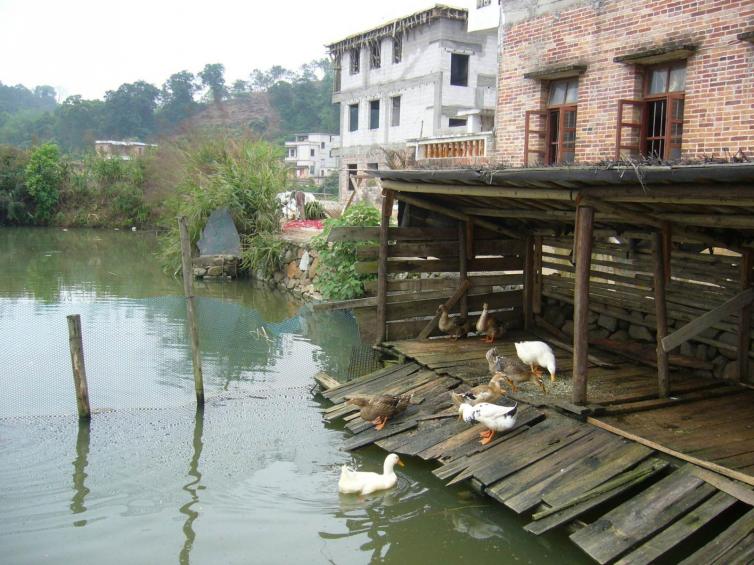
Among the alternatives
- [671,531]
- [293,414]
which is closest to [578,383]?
[671,531]

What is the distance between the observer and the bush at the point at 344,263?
17.2 meters

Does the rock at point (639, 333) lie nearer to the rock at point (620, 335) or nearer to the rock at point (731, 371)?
the rock at point (620, 335)

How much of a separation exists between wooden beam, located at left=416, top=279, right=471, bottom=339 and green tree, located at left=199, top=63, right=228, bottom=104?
79.2 m

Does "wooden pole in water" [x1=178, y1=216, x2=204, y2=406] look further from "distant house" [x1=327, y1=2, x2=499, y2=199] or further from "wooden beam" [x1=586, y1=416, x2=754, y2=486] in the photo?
"distant house" [x1=327, y1=2, x2=499, y2=199]

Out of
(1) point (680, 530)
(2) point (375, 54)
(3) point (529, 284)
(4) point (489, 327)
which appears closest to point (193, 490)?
(1) point (680, 530)

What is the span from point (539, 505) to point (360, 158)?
2989cm

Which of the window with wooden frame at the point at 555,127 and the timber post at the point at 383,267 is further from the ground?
the window with wooden frame at the point at 555,127

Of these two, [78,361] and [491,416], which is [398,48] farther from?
[491,416]

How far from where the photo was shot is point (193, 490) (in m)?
7.41

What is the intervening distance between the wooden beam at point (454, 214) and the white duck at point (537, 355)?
285 cm

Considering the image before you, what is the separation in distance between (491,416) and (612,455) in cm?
123

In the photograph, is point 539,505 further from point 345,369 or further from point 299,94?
point 299,94

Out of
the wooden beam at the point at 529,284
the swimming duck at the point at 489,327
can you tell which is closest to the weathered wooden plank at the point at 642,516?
the swimming duck at the point at 489,327

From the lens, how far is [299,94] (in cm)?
7888
